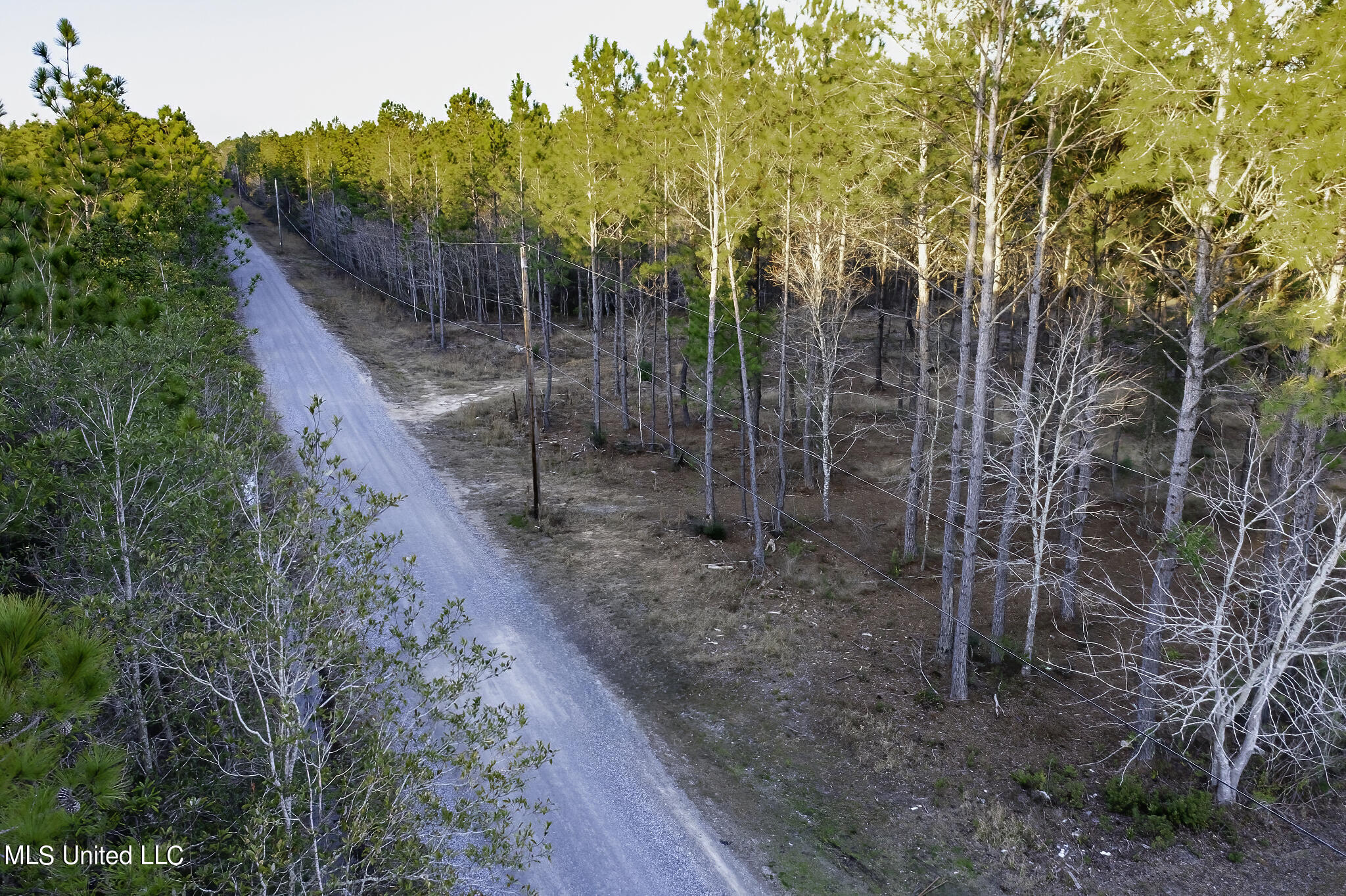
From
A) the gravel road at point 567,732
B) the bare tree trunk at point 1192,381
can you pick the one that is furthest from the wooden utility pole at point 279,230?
the bare tree trunk at point 1192,381

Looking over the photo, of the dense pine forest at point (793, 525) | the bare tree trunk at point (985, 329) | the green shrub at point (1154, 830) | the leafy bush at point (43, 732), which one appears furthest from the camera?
the bare tree trunk at point (985, 329)

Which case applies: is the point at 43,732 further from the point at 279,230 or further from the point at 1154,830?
the point at 279,230

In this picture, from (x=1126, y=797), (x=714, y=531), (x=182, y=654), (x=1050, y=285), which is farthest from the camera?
(x=714, y=531)

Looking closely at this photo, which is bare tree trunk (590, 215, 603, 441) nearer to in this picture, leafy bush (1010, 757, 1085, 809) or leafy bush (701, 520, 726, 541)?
leafy bush (701, 520, 726, 541)

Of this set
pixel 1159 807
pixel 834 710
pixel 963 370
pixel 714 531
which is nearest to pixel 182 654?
pixel 834 710

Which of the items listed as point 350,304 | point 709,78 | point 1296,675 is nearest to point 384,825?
point 1296,675

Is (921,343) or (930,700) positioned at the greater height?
(921,343)

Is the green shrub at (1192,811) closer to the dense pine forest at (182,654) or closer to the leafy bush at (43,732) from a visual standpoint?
the dense pine forest at (182,654)
